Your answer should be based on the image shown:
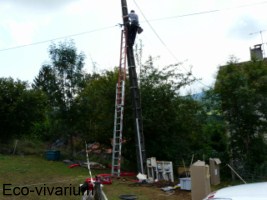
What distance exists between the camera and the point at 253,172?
12.6 metres

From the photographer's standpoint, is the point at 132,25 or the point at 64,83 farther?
the point at 64,83

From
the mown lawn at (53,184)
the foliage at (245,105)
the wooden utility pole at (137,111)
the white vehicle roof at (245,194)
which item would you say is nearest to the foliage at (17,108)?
the mown lawn at (53,184)

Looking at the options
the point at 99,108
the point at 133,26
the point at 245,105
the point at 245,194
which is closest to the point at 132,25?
the point at 133,26

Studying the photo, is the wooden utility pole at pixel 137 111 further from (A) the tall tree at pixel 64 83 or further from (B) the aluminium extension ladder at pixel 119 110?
(A) the tall tree at pixel 64 83

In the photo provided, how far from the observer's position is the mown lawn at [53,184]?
898 cm

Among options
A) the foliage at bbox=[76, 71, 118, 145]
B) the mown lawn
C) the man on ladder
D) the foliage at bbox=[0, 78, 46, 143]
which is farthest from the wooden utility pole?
the foliage at bbox=[0, 78, 46, 143]

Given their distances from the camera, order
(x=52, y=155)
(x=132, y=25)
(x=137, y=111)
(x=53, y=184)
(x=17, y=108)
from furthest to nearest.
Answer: (x=17, y=108)
(x=52, y=155)
(x=137, y=111)
(x=132, y=25)
(x=53, y=184)

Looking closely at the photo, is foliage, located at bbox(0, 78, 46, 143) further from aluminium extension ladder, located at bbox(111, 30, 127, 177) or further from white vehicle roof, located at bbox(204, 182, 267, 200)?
white vehicle roof, located at bbox(204, 182, 267, 200)

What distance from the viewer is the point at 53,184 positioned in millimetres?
10195

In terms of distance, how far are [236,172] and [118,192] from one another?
477 cm

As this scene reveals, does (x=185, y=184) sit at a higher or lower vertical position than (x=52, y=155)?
lower

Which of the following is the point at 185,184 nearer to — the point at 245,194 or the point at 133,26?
the point at 133,26

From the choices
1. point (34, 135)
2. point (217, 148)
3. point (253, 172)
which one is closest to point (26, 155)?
point (34, 135)

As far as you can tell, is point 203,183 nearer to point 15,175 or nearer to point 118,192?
point 118,192
